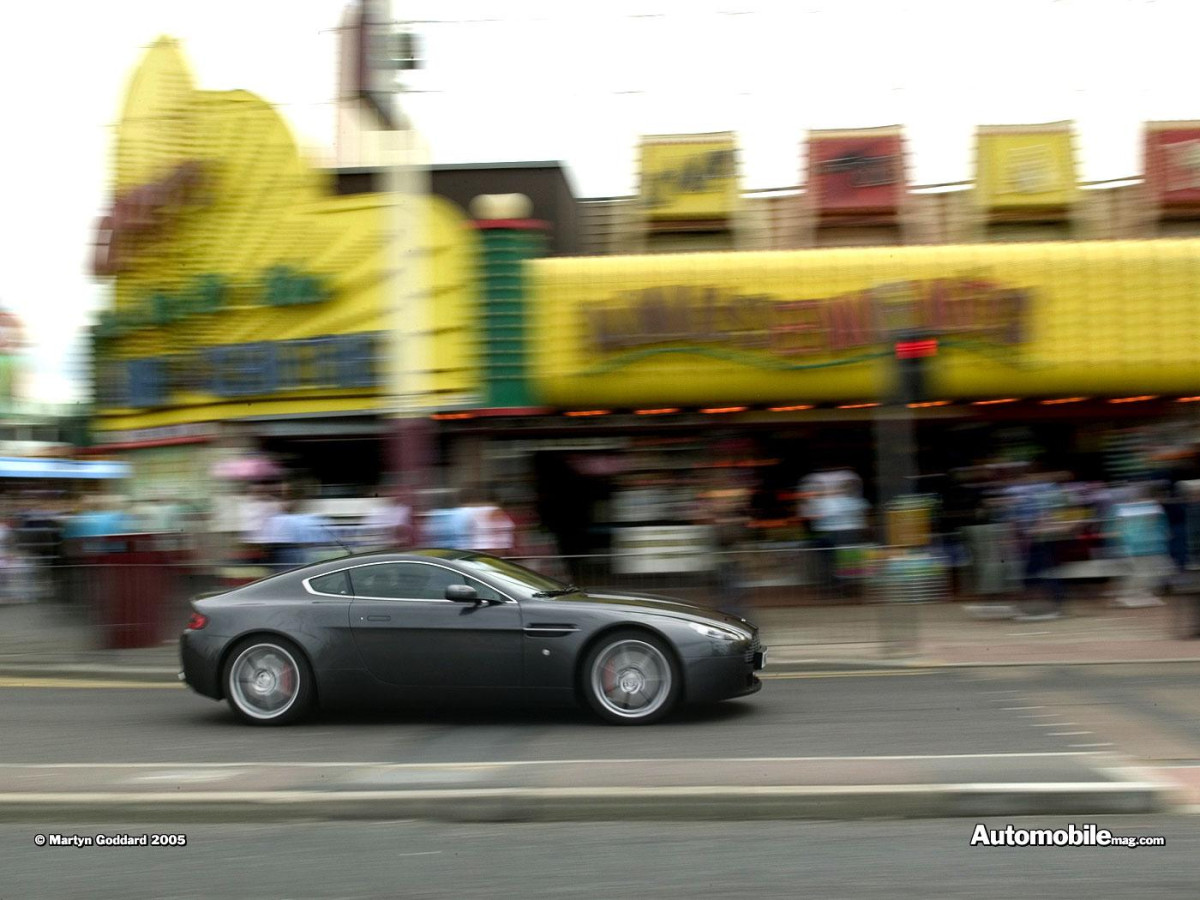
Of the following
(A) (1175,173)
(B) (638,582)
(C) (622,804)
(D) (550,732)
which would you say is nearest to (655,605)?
(D) (550,732)

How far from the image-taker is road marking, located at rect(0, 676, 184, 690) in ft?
37.4

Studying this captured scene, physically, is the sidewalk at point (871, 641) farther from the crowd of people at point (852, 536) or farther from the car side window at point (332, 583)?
the car side window at point (332, 583)

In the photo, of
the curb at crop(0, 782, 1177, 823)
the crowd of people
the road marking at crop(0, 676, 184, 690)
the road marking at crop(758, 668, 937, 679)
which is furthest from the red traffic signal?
the road marking at crop(0, 676, 184, 690)

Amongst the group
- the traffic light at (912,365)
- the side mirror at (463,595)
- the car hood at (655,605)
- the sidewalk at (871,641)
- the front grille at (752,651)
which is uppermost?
the traffic light at (912,365)

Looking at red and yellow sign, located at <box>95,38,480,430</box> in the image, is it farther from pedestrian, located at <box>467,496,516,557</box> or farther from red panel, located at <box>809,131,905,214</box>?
red panel, located at <box>809,131,905,214</box>

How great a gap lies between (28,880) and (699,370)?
1244 centimetres

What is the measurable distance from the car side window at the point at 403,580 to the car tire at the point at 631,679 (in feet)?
3.75

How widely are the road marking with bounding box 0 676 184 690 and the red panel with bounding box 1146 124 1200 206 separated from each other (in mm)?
14680

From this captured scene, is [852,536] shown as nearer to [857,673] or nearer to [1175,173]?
[857,673]

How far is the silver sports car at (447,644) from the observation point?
8.45 m

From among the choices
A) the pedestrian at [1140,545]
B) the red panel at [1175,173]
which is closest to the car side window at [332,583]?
the pedestrian at [1140,545]

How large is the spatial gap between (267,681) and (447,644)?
4.42ft

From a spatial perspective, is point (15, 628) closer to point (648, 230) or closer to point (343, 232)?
point (343, 232)

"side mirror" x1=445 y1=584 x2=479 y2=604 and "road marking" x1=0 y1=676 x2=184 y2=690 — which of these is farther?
"road marking" x1=0 y1=676 x2=184 y2=690
